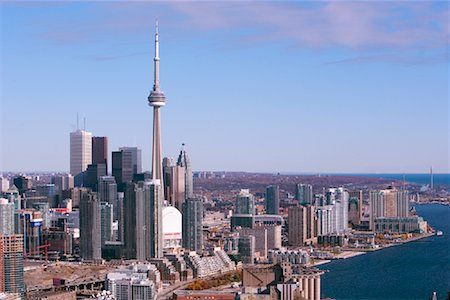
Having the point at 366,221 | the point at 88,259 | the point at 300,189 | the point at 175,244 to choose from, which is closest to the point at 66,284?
the point at 88,259

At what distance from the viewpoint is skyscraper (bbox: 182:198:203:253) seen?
19.2 meters

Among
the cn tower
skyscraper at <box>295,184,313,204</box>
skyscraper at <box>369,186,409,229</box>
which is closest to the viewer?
the cn tower

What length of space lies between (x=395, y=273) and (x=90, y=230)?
18.6 feet

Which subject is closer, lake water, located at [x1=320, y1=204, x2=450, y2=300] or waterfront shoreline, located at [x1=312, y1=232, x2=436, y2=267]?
lake water, located at [x1=320, y1=204, x2=450, y2=300]

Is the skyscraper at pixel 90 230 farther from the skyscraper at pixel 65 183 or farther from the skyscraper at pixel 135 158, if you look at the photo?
the skyscraper at pixel 65 183

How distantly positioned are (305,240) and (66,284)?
803 centimetres

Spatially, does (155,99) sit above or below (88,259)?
above

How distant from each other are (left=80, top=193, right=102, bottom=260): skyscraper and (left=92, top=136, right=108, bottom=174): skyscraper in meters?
9.67

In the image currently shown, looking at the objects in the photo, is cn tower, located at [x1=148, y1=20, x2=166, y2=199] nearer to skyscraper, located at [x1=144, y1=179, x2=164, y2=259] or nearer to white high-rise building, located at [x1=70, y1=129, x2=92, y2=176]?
skyscraper, located at [x1=144, y1=179, x2=164, y2=259]

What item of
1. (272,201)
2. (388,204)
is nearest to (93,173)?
(272,201)

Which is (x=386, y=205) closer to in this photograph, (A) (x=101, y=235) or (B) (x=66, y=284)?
(A) (x=101, y=235)

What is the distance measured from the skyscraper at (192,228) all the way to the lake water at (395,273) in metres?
2.77

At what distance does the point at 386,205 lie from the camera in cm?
2744

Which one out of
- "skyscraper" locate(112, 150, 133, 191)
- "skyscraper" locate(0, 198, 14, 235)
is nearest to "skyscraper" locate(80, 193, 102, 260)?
"skyscraper" locate(0, 198, 14, 235)
